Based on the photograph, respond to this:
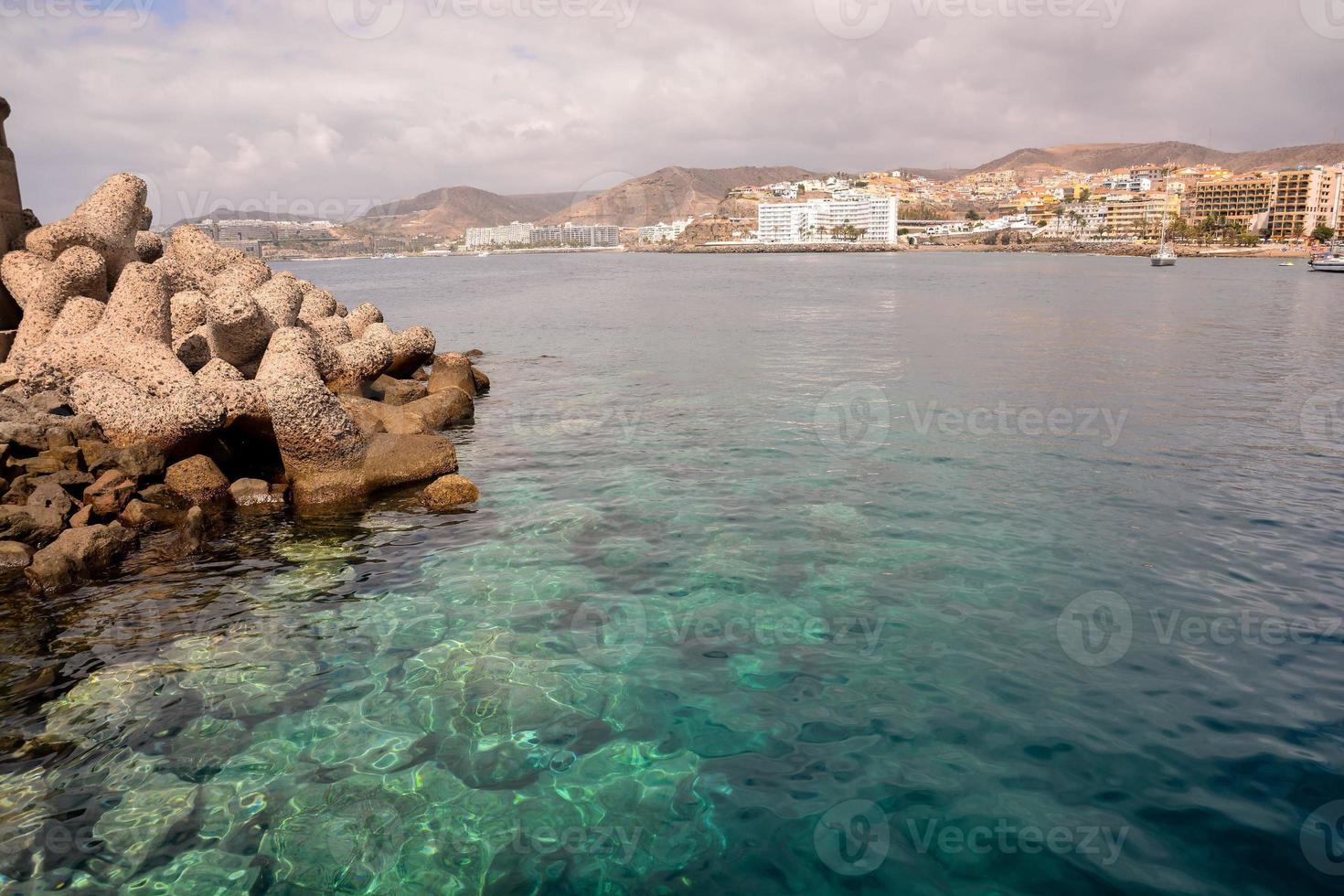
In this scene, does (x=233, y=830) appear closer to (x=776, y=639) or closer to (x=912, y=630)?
(x=776, y=639)

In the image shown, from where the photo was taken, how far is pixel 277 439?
12312 mm

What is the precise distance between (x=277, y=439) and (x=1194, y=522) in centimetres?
1308

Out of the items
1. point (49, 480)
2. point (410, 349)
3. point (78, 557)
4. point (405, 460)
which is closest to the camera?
point (78, 557)

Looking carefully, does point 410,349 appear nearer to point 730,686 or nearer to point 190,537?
point 190,537

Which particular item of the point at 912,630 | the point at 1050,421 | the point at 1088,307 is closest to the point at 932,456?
the point at 1050,421

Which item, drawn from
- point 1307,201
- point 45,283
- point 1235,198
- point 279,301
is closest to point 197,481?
point 279,301

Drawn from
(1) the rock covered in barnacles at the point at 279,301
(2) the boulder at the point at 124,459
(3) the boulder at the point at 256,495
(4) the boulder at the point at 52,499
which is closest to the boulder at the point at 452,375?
(1) the rock covered in barnacles at the point at 279,301

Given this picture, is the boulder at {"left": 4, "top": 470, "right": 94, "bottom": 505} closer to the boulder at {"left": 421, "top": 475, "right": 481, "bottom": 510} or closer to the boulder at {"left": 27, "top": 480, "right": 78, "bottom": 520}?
the boulder at {"left": 27, "top": 480, "right": 78, "bottom": 520}

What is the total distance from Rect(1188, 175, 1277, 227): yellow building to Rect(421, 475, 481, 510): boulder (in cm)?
19901

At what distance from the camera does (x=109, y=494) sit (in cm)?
1113

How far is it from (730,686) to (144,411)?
10.1 metres

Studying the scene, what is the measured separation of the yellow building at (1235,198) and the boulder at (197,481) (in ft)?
661

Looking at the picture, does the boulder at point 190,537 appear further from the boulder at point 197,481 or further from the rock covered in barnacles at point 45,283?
the rock covered in barnacles at point 45,283

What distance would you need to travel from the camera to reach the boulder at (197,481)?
12.0 metres
